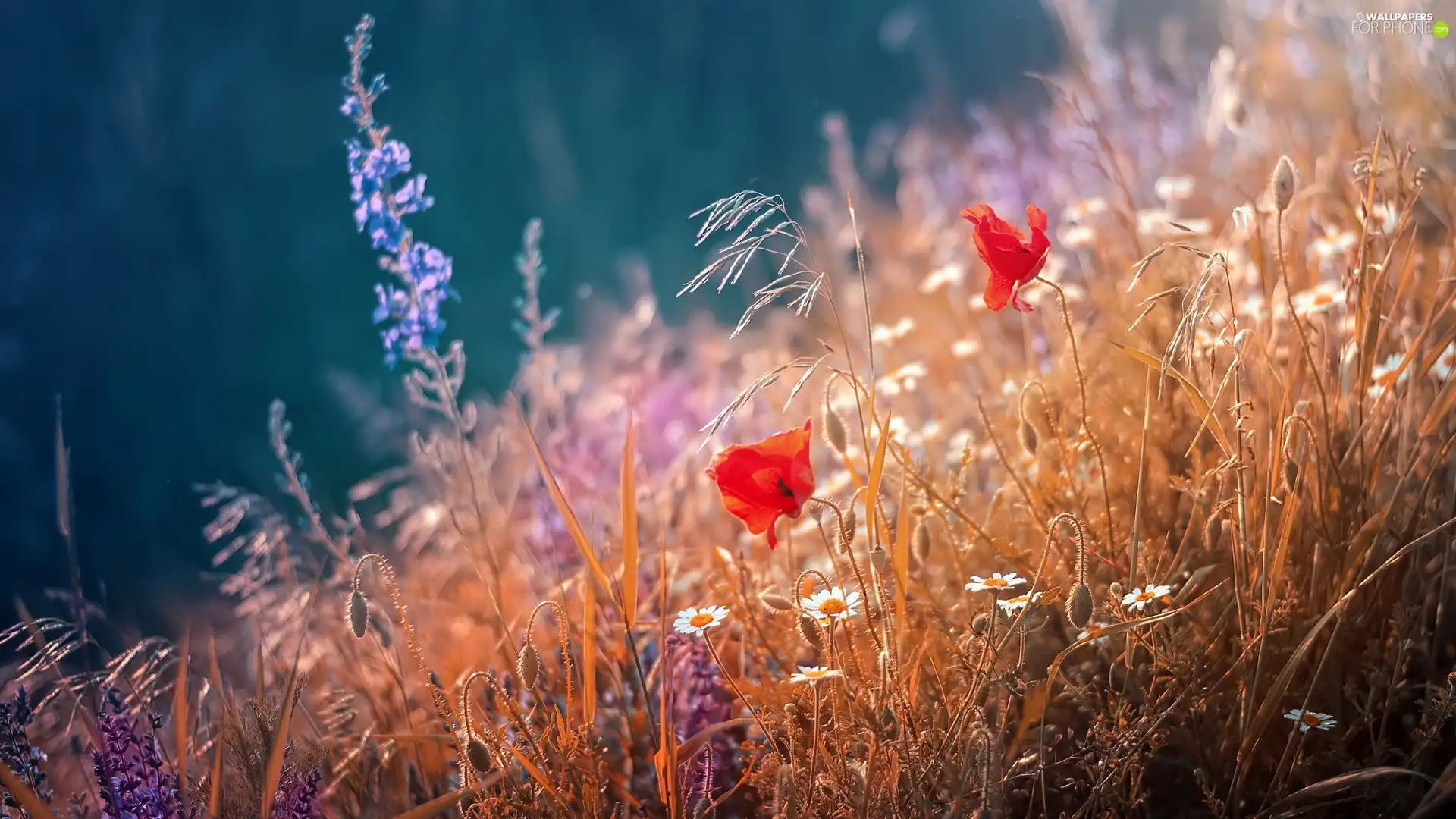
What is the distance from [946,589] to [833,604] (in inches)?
14.0

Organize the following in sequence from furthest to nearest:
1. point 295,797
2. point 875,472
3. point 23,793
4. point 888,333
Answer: point 888,333, point 295,797, point 875,472, point 23,793

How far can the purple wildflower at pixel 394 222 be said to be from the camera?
1.11m

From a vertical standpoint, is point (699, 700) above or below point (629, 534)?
below

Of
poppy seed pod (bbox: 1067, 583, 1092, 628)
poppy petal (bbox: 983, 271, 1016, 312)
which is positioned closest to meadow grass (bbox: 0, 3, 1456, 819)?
poppy seed pod (bbox: 1067, 583, 1092, 628)

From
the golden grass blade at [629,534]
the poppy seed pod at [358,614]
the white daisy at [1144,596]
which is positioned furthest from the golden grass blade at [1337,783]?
the poppy seed pod at [358,614]

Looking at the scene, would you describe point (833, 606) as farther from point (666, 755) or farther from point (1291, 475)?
point (1291, 475)

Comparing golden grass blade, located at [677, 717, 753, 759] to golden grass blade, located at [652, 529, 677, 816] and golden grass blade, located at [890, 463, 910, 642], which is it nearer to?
golden grass blade, located at [652, 529, 677, 816]

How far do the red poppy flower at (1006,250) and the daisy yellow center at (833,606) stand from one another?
0.30 metres

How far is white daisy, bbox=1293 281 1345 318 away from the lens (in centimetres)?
125

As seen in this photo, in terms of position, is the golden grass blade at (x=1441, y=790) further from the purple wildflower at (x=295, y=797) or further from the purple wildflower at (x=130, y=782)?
the purple wildflower at (x=130, y=782)

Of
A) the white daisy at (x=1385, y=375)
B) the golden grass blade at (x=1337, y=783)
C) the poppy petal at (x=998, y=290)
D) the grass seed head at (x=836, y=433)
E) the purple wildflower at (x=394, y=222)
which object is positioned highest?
the purple wildflower at (x=394, y=222)

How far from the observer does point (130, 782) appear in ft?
3.15

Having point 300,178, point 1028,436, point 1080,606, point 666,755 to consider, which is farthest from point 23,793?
point 300,178

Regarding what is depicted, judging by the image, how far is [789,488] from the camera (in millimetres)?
870
